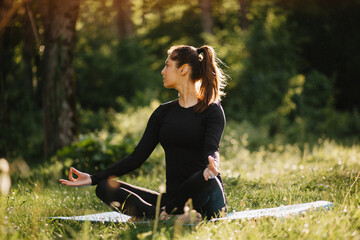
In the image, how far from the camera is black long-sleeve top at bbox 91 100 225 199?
12.2 ft

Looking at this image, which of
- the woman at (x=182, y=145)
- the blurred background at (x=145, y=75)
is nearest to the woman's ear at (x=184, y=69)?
the woman at (x=182, y=145)

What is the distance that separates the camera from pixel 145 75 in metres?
19.2

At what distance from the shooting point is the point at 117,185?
372 centimetres

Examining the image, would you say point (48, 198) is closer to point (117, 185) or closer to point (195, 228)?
point (117, 185)

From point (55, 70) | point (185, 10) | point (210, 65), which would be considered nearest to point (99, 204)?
point (210, 65)

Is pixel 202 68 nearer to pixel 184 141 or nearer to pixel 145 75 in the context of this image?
pixel 184 141

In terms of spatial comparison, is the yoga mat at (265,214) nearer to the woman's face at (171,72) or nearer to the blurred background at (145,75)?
the woman's face at (171,72)

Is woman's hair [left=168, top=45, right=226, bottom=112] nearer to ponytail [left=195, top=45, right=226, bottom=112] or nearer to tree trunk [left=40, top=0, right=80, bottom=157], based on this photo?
ponytail [left=195, top=45, right=226, bottom=112]

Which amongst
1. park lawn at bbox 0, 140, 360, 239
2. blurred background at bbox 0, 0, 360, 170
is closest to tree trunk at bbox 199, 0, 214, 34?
blurred background at bbox 0, 0, 360, 170

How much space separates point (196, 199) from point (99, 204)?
5.98ft

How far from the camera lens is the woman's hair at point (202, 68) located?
3.89 meters

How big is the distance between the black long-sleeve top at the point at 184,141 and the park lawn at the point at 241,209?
551 mm

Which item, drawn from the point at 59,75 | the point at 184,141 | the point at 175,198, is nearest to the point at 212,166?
the point at 175,198

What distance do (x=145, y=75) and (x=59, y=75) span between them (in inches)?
426
